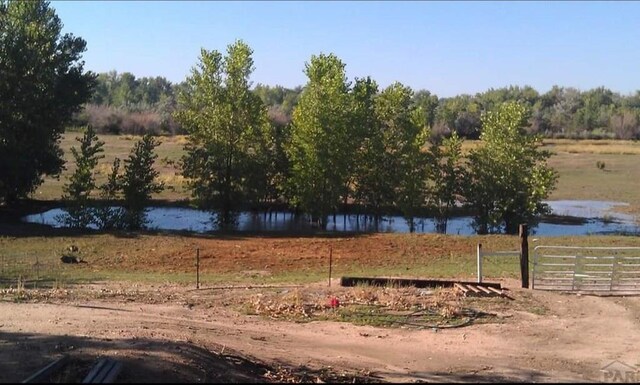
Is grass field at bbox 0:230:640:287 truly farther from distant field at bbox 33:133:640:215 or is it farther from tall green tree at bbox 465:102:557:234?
distant field at bbox 33:133:640:215

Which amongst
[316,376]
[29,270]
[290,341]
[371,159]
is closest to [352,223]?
[371,159]

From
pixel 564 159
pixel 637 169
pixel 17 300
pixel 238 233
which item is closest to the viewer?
pixel 17 300

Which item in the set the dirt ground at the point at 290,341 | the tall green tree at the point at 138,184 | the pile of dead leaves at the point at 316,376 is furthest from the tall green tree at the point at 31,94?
the pile of dead leaves at the point at 316,376

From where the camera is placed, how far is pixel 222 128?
43.1 metres

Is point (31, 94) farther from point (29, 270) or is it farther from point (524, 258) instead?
point (524, 258)

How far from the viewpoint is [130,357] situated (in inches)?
416

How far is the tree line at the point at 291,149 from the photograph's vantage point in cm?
4094

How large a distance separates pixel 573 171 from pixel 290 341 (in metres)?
64.9

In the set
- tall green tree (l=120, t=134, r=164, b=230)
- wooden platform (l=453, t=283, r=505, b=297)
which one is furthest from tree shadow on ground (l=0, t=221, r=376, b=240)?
wooden platform (l=453, t=283, r=505, b=297)

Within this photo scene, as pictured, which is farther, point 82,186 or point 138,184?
point 138,184

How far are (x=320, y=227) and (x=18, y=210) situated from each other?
1822 centimetres

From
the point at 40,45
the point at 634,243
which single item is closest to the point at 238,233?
the point at 40,45

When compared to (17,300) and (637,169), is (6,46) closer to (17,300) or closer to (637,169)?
(17,300)

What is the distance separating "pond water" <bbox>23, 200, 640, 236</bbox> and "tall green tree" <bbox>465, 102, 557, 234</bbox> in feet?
9.33
